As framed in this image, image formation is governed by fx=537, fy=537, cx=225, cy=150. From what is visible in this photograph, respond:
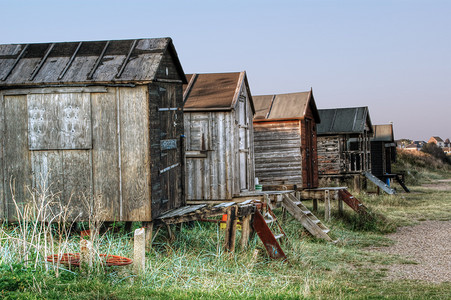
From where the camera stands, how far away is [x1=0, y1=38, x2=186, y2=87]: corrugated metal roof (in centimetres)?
949

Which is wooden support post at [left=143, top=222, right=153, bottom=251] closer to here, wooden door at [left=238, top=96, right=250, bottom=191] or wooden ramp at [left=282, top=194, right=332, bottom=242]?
wooden ramp at [left=282, top=194, right=332, bottom=242]

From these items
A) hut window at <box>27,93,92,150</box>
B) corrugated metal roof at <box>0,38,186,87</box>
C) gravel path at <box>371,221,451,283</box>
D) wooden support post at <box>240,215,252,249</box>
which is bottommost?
gravel path at <box>371,221,451,283</box>

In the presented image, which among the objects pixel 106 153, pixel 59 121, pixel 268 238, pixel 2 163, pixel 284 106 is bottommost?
pixel 268 238

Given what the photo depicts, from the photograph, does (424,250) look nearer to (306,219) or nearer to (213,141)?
(306,219)

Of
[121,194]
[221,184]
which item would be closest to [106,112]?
[121,194]

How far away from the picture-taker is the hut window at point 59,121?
31.4 ft

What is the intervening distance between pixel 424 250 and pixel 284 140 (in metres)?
7.84

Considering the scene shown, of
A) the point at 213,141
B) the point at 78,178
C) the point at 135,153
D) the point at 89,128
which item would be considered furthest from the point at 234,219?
the point at 213,141

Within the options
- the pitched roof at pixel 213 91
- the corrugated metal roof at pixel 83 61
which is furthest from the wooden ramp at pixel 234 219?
the pitched roof at pixel 213 91

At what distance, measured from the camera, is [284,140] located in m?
19.0

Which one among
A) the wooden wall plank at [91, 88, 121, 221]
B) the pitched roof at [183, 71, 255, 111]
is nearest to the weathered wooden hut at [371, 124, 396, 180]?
the pitched roof at [183, 71, 255, 111]

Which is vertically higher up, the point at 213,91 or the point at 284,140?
the point at 213,91

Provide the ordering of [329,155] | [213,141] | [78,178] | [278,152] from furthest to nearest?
[329,155] → [278,152] → [213,141] → [78,178]

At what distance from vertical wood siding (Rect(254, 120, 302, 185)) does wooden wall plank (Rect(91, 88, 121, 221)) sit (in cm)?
1031
